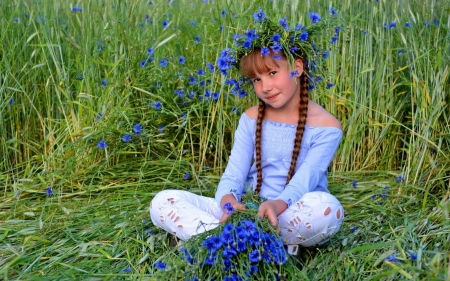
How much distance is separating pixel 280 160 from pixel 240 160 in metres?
0.15

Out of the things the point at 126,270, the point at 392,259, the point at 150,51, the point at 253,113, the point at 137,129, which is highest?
the point at 150,51

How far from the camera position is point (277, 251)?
193cm

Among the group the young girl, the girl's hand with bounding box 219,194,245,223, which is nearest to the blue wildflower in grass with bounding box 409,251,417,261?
the young girl

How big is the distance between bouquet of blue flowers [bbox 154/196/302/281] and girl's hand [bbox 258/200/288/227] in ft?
0.09

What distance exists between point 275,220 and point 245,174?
428mm

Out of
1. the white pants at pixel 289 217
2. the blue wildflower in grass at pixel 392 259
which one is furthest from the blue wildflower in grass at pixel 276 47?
the blue wildflower in grass at pixel 392 259

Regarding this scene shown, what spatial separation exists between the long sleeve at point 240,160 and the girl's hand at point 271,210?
0.27 metres

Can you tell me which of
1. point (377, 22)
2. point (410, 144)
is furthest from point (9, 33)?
point (410, 144)

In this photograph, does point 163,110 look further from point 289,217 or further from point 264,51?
point 289,217

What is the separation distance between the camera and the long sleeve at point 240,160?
2373 millimetres

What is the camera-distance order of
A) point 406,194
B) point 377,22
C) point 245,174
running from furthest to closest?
point 377,22
point 406,194
point 245,174

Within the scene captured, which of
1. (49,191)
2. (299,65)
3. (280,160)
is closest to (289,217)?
(280,160)

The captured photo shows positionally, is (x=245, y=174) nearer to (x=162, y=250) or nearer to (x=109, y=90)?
(x=162, y=250)

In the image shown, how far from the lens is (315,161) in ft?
7.43
